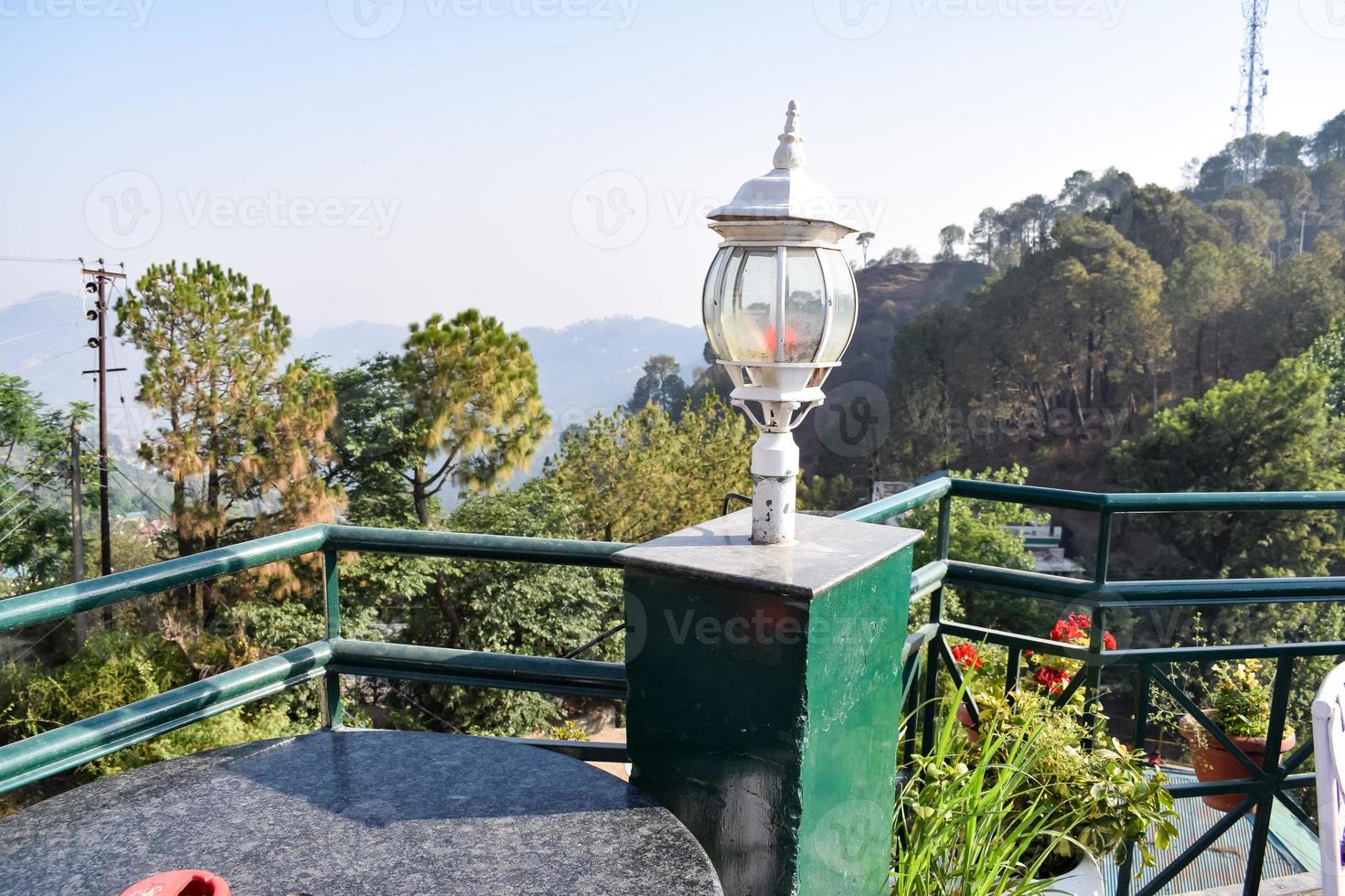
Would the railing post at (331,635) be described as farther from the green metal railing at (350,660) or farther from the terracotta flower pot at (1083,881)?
the terracotta flower pot at (1083,881)

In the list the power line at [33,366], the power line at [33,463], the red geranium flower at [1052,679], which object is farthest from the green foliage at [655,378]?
the red geranium flower at [1052,679]

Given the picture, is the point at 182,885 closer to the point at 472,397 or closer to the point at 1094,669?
the point at 1094,669

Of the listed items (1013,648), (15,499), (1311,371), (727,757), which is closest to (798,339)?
(727,757)

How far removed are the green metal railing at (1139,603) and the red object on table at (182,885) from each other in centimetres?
119

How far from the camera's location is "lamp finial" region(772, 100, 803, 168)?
1.22 meters

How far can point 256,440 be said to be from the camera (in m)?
13.6

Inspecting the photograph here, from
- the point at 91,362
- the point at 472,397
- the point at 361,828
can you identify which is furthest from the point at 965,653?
the point at 91,362

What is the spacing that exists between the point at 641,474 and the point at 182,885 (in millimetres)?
16857

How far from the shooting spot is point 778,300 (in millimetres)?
1152

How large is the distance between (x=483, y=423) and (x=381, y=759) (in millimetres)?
14641

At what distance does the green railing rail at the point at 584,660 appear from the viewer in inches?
43.7

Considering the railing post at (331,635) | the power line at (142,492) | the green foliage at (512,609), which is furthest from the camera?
the green foliage at (512,609)

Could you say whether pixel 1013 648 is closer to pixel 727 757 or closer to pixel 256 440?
pixel 727 757

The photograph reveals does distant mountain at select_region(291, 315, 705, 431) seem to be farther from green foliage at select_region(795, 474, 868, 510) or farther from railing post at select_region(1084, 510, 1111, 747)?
railing post at select_region(1084, 510, 1111, 747)
